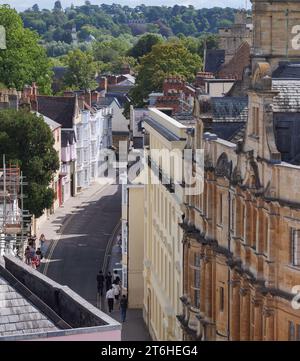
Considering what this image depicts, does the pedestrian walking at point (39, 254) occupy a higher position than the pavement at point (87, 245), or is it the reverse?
the pedestrian walking at point (39, 254)

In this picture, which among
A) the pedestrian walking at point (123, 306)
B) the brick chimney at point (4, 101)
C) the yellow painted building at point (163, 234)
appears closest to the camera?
the yellow painted building at point (163, 234)

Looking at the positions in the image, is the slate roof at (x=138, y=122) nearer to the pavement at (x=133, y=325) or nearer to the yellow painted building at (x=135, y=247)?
the yellow painted building at (x=135, y=247)

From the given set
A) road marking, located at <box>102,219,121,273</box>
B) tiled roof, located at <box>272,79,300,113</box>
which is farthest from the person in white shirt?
tiled roof, located at <box>272,79,300,113</box>

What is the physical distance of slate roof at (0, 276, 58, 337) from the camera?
25.0 m

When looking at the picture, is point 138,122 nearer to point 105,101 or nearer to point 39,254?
point 39,254

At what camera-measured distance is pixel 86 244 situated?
76.4 m

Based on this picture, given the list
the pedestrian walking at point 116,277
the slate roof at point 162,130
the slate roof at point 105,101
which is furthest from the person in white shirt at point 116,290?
the slate roof at point 105,101

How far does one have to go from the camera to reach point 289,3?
44375 mm

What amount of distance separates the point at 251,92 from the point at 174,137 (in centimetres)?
1277

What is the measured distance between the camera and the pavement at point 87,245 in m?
60.0

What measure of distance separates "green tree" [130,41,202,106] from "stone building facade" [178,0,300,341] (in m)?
67.3

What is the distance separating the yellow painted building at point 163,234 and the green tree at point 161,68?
51.0 meters

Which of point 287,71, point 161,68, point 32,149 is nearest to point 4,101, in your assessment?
point 32,149
